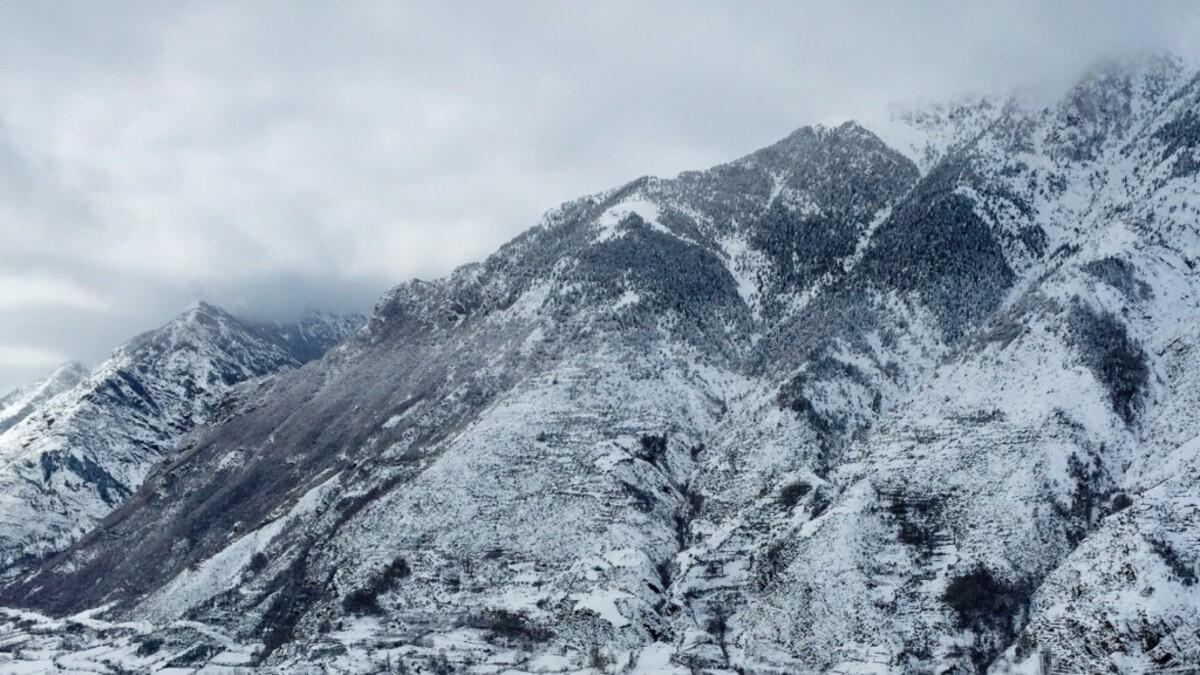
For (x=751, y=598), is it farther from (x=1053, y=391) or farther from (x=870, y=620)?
(x=1053, y=391)

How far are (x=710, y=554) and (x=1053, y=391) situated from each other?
216 feet

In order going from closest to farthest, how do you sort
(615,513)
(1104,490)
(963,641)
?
(963,641), (1104,490), (615,513)

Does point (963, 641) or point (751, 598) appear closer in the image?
point (963, 641)

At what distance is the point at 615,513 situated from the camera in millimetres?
193625

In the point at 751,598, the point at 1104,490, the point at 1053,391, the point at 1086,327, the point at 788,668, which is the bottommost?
the point at 788,668

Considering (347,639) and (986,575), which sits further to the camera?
(347,639)

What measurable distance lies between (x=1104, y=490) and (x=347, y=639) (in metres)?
125

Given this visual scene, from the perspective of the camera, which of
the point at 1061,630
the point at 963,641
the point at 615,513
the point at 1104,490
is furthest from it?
the point at 615,513

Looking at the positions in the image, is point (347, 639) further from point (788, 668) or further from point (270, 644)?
point (788, 668)

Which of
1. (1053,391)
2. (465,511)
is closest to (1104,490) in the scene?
(1053,391)

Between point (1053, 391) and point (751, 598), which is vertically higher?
point (1053, 391)

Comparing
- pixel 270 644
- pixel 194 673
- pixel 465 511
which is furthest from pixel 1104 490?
pixel 194 673

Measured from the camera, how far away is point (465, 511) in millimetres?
199500

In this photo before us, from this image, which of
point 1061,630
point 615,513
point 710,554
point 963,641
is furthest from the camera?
point 615,513
